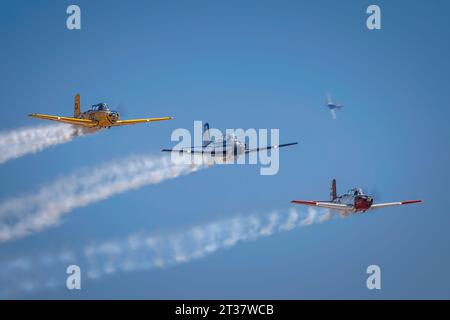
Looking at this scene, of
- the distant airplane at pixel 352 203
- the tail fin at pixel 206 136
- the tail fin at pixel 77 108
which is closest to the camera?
the tail fin at pixel 77 108

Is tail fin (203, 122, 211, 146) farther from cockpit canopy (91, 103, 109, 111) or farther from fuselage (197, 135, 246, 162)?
cockpit canopy (91, 103, 109, 111)

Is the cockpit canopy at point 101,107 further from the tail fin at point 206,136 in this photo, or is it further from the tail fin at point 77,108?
the tail fin at point 206,136

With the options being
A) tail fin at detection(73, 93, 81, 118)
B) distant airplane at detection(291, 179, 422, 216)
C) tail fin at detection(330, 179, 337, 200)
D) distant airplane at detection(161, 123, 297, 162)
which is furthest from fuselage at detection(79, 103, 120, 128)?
tail fin at detection(330, 179, 337, 200)

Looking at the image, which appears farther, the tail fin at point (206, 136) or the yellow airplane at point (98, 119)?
the tail fin at point (206, 136)

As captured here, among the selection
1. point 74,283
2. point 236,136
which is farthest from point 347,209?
point 74,283

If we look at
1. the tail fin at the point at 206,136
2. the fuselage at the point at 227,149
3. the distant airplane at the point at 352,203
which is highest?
the tail fin at the point at 206,136

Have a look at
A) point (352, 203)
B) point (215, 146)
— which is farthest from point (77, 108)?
point (352, 203)

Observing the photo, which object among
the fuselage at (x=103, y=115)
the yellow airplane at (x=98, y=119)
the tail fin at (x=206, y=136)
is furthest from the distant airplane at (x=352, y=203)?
the fuselage at (x=103, y=115)

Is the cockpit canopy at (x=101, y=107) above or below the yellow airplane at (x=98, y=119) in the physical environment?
above

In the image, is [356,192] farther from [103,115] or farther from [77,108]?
[77,108]
